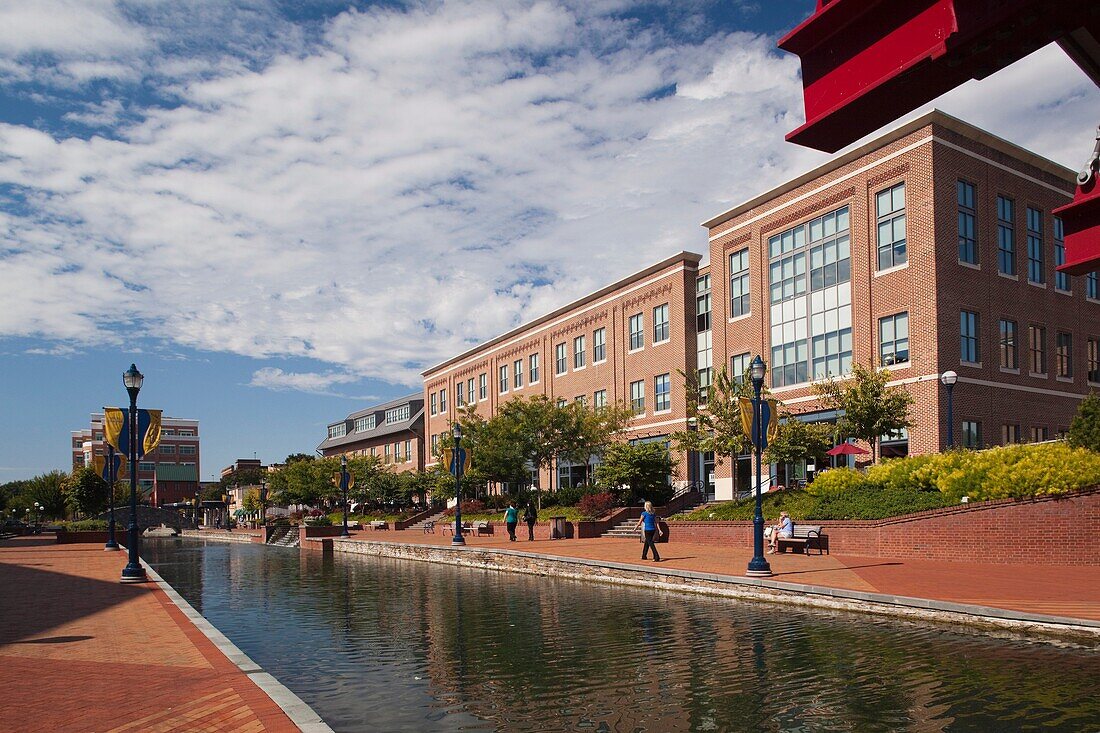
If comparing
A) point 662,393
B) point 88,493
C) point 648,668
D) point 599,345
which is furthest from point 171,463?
point 648,668

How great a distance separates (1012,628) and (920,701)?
4.69 metres

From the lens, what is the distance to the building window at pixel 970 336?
3303 centimetres

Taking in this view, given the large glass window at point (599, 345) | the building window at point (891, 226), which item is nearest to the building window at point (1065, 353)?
the building window at point (891, 226)

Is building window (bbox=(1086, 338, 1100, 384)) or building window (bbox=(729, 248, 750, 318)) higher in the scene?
building window (bbox=(729, 248, 750, 318))

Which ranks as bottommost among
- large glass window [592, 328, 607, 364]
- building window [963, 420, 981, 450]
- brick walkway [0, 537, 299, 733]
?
brick walkway [0, 537, 299, 733]

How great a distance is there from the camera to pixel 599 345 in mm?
54062

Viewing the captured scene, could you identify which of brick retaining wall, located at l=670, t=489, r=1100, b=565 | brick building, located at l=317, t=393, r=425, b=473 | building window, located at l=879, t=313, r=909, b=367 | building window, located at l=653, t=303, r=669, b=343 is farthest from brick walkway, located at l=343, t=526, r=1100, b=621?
brick building, located at l=317, t=393, r=425, b=473

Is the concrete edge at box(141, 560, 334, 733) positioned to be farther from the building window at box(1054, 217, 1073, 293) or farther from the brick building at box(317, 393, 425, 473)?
the brick building at box(317, 393, 425, 473)

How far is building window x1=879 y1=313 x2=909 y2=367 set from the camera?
32938mm

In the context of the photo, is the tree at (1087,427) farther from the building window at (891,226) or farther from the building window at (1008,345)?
the building window at (1008,345)

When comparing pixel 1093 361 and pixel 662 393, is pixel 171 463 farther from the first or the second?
pixel 1093 361

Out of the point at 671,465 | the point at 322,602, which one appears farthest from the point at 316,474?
the point at 322,602

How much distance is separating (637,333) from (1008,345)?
65.7 feet

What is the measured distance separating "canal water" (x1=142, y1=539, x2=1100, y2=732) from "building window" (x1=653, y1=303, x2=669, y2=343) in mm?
29720
